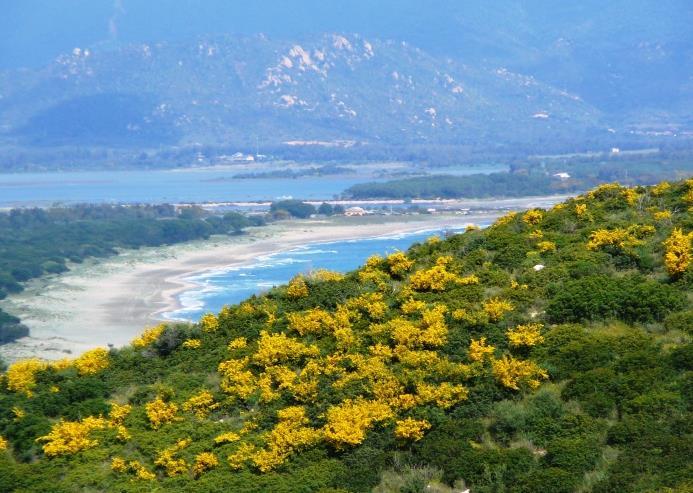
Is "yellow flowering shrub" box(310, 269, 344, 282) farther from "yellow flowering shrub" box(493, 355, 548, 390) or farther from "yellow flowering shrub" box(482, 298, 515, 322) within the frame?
"yellow flowering shrub" box(493, 355, 548, 390)

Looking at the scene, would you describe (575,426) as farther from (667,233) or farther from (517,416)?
(667,233)

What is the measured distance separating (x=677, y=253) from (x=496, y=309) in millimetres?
3746

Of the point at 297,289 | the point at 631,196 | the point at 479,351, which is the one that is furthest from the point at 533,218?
the point at 479,351

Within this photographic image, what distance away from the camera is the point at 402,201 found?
412 ft

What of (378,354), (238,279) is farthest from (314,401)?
(238,279)

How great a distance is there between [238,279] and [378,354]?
4484 cm

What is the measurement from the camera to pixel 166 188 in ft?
536

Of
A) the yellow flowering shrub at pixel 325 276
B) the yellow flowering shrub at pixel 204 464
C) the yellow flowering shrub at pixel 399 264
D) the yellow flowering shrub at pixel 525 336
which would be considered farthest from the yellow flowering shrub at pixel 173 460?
the yellow flowering shrub at pixel 399 264

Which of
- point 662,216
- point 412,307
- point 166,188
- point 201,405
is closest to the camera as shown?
point 201,405

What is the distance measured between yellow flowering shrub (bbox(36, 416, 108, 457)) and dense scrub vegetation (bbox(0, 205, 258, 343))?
38.0 m

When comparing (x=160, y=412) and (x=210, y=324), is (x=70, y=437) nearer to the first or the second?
(x=160, y=412)

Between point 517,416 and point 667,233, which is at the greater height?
point 667,233

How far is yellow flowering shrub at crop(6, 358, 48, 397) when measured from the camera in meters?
25.1

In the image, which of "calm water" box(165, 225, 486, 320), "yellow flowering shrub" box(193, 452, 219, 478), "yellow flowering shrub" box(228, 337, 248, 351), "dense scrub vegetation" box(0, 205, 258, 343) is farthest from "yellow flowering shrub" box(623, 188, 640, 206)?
"dense scrub vegetation" box(0, 205, 258, 343)
